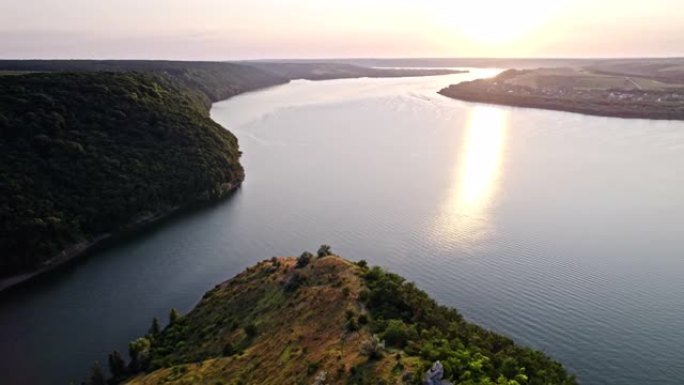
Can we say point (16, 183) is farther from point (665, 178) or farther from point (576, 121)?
point (576, 121)

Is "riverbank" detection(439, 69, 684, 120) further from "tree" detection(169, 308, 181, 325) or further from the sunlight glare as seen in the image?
"tree" detection(169, 308, 181, 325)

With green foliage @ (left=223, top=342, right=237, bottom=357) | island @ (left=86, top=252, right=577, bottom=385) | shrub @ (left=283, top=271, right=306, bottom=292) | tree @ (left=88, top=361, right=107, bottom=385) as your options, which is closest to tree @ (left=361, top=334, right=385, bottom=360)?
island @ (left=86, top=252, right=577, bottom=385)

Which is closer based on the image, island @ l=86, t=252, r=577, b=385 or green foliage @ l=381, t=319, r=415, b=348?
island @ l=86, t=252, r=577, b=385

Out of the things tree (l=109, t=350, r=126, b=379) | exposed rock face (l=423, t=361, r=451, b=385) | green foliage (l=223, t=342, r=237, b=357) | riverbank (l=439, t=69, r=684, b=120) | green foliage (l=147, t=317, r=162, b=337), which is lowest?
tree (l=109, t=350, r=126, b=379)

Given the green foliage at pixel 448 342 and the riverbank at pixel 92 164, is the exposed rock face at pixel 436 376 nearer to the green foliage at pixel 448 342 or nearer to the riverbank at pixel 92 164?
the green foliage at pixel 448 342

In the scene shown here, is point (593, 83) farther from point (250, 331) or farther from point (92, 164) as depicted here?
point (250, 331)

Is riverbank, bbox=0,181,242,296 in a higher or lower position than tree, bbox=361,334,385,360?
lower

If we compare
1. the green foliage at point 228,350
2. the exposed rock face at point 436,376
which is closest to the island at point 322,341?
the exposed rock face at point 436,376
